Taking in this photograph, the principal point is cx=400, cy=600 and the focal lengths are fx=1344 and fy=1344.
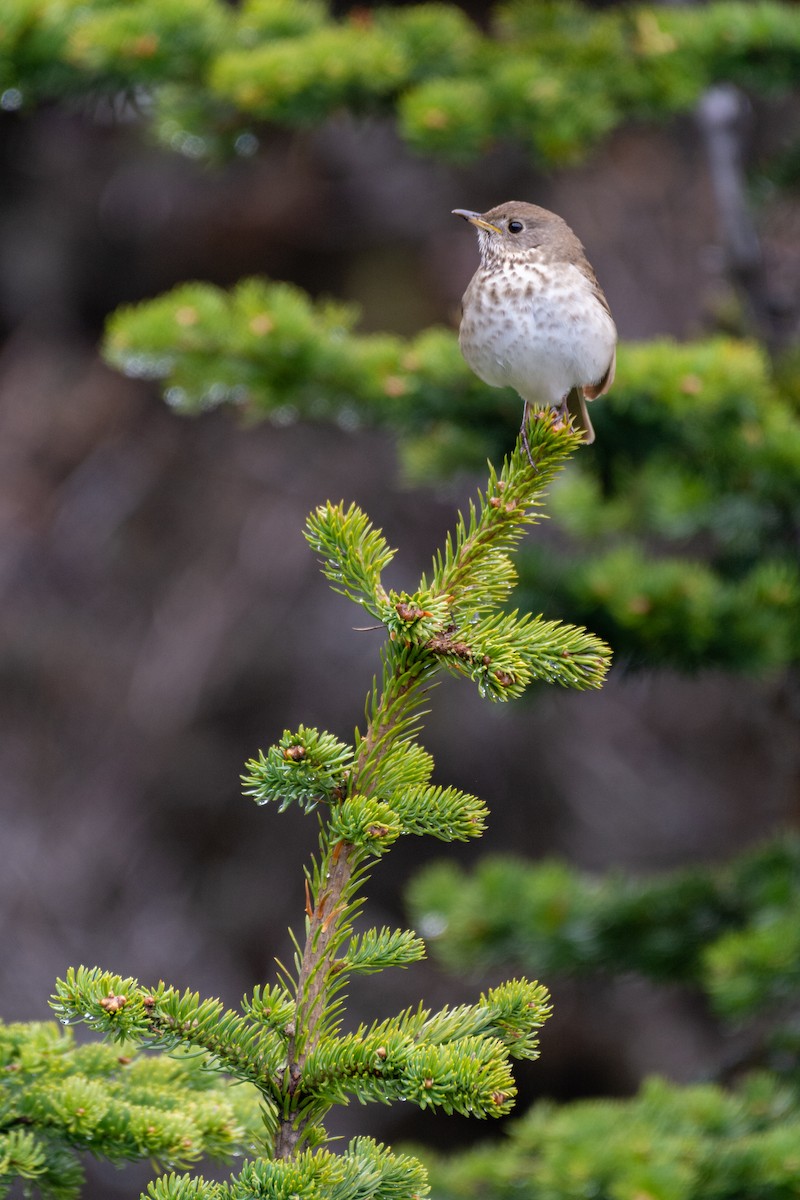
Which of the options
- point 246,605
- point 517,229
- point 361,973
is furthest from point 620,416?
point 246,605

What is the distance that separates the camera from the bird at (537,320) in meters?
1.91

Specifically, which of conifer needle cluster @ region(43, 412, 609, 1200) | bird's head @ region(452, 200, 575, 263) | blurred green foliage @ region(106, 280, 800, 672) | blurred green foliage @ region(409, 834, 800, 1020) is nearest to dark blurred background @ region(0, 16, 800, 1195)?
A: blurred green foliage @ region(409, 834, 800, 1020)

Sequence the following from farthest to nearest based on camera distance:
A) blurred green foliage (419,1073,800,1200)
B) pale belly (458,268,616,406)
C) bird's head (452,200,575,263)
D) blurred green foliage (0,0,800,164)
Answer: blurred green foliage (0,0,800,164), bird's head (452,200,575,263), pale belly (458,268,616,406), blurred green foliage (419,1073,800,1200)

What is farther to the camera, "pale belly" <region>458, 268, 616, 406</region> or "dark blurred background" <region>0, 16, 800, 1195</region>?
"dark blurred background" <region>0, 16, 800, 1195</region>

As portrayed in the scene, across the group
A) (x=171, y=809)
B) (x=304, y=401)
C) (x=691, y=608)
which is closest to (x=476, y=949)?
(x=691, y=608)

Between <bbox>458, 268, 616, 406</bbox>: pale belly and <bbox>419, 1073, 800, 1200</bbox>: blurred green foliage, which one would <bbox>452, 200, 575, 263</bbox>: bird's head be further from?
<bbox>419, 1073, 800, 1200</bbox>: blurred green foliage

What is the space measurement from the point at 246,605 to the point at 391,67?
247 cm

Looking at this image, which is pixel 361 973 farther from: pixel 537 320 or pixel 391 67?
pixel 391 67

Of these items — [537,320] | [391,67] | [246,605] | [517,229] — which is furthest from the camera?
[246,605]

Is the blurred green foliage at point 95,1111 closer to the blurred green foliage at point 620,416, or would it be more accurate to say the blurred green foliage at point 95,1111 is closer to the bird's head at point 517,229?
the blurred green foliage at point 620,416

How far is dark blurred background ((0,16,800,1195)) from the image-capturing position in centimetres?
448

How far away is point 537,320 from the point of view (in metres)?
1.93

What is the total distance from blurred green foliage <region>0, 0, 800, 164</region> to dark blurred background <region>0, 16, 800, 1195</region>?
1882 millimetres

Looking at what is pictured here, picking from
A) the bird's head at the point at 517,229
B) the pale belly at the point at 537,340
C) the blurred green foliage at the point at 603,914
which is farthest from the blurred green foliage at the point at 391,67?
the blurred green foliage at the point at 603,914
